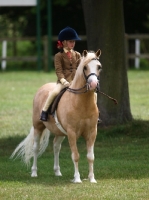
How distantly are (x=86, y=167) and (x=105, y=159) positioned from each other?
0.94 m

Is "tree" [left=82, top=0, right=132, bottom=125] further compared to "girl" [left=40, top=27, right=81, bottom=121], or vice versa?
"tree" [left=82, top=0, right=132, bottom=125]

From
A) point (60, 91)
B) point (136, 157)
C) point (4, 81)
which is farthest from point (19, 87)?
point (60, 91)

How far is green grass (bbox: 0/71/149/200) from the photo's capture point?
958 cm

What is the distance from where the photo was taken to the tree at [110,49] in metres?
16.1

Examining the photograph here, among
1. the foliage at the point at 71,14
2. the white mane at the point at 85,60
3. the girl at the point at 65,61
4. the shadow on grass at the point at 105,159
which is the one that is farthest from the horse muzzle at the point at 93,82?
the foliage at the point at 71,14

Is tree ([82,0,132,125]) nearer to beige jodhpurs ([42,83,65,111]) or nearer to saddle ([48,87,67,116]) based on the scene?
beige jodhpurs ([42,83,65,111])

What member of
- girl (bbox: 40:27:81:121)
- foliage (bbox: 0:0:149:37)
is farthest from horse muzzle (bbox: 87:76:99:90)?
foliage (bbox: 0:0:149:37)

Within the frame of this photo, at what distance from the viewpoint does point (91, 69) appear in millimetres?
10125

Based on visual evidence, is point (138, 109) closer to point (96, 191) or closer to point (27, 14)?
point (96, 191)

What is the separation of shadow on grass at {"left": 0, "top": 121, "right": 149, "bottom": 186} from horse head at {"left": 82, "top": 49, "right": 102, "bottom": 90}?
5.08 feet

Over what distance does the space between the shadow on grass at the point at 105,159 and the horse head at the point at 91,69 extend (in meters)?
1.55

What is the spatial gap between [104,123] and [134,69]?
64.5 ft

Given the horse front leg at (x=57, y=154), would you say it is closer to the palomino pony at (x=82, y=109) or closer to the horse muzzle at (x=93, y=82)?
the palomino pony at (x=82, y=109)

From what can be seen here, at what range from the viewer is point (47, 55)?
35000 mm
